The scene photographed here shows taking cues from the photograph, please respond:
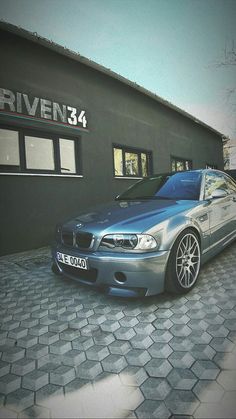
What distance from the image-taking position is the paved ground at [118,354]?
1.40 meters

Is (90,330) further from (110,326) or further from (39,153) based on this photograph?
(39,153)

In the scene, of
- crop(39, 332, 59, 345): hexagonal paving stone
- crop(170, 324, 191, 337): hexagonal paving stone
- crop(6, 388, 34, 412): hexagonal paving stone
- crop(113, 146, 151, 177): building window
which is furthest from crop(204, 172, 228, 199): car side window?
crop(113, 146, 151, 177): building window

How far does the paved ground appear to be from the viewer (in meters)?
1.40

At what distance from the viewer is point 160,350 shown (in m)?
1.87

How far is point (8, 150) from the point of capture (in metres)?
5.09

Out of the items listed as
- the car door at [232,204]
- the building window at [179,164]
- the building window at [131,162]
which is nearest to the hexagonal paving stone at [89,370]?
the car door at [232,204]

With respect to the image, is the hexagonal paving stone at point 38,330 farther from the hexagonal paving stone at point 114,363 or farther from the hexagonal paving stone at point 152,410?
the hexagonal paving stone at point 152,410

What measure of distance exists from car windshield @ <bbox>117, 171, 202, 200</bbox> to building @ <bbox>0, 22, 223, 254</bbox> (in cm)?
246

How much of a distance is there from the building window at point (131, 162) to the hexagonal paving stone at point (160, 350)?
6206 mm

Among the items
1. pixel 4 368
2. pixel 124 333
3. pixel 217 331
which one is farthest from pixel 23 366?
pixel 217 331

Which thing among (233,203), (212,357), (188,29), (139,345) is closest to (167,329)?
(139,345)

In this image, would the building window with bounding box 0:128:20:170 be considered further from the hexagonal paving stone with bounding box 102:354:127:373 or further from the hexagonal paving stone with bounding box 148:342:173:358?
the hexagonal paving stone with bounding box 148:342:173:358

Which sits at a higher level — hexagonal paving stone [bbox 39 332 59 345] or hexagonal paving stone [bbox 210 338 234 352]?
hexagonal paving stone [bbox 210 338 234 352]

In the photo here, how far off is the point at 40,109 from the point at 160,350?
17.4 ft
